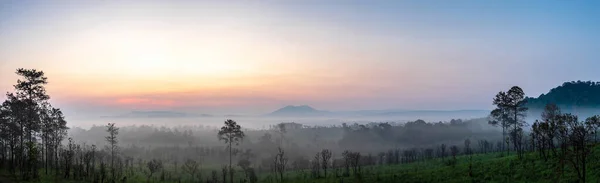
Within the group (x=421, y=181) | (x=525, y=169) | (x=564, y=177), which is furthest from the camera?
(x=421, y=181)

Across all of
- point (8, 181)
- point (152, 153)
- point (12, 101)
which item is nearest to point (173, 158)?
point (152, 153)

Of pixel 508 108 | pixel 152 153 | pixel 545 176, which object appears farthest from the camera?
pixel 152 153

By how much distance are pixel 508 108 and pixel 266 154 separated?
421ft

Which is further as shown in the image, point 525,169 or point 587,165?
point 525,169

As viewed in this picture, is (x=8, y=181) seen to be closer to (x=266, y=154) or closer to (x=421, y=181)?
(x=421, y=181)

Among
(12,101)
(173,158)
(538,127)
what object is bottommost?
(173,158)

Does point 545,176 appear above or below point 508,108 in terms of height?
below

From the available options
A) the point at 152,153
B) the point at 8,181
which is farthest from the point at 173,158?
the point at 8,181

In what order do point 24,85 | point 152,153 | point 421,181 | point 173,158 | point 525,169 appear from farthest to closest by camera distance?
point 152,153 → point 173,158 → point 421,181 → point 24,85 → point 525,169

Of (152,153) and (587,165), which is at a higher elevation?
(587,165)

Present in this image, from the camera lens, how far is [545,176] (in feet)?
140

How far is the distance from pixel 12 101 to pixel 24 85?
9.50 meters

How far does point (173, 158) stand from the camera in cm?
18300

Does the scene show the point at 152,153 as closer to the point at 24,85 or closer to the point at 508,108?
the point at 24,85
